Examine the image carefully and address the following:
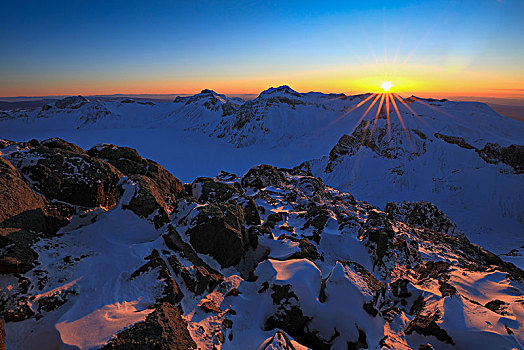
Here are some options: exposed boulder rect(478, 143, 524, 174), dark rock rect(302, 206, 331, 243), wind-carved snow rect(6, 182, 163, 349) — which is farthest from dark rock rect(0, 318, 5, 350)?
exposed boulder rect(478, 143, 524, 174)

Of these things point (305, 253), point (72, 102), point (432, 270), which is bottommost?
point (432, 270)

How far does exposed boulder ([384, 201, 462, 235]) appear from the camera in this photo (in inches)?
764

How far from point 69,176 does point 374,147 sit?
42.0 meters

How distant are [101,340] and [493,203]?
36923mm

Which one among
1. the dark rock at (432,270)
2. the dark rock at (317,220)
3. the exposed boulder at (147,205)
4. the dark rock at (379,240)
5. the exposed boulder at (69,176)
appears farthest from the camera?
the dark rock at (317,220)

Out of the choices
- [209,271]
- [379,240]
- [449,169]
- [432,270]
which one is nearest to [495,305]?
[432,270]

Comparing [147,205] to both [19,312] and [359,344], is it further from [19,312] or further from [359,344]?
[359,344]

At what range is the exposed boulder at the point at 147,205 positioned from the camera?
887 cm

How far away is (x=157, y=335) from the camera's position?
4.63 metres

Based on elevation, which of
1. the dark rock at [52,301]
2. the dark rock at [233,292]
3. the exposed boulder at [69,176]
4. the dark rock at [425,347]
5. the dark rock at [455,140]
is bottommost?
the dark rock at [425,347]

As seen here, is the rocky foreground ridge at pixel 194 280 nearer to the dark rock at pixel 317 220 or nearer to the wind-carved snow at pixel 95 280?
the wind-carved snow at pixel 95 280

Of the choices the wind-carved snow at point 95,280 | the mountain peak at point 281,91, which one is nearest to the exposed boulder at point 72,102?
the mountain peak at point 281,91

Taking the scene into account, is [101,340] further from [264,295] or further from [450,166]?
[450,166]

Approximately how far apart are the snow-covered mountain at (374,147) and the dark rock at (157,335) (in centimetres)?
2094
